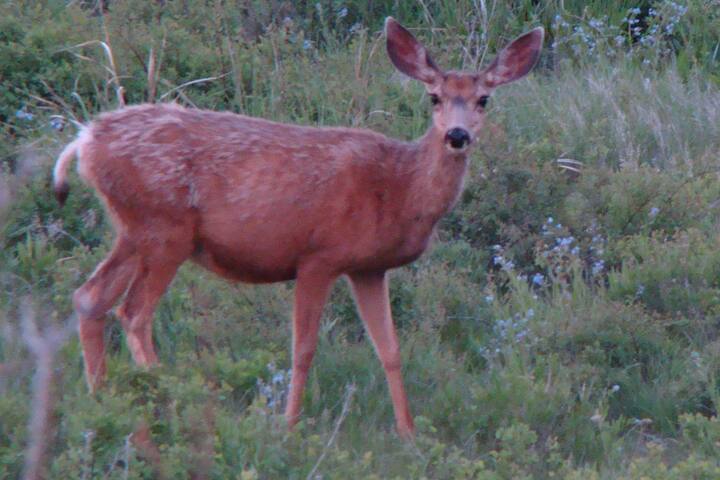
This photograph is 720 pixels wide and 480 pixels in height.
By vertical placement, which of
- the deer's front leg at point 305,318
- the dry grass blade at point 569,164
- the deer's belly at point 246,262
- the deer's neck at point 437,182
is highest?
the deer's neck at point 437,182

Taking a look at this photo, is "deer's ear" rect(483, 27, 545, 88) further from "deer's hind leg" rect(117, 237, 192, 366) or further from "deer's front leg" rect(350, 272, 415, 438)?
"deer's hind leg" rect(117, 237, 192, 366)

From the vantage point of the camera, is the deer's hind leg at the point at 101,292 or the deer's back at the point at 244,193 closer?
the deer's back at the point at 244,193

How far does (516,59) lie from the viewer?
6.70 metres

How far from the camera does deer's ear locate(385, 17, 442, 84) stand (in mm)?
6559

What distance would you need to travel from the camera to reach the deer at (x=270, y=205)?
6.02 meters

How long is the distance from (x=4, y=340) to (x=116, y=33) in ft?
12.7

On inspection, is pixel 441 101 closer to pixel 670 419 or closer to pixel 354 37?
pixel 670 419

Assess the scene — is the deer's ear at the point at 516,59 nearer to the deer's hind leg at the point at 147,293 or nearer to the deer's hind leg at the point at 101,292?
the deer's hind leg at the point at 147,293

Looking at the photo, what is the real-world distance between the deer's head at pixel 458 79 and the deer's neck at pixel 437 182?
3.9 inches

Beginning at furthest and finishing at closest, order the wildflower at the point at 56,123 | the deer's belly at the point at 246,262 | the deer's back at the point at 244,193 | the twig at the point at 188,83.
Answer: the twig at the point at 188,83 → the wildflower at the point at 56,123 → the deer's belly at the point at 246,262 → the deer's back at the point at 244,193

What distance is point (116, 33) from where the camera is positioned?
9.41 meters

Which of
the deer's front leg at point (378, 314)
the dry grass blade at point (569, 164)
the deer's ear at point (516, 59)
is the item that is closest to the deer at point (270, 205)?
the deer's front leg at point (378, 314)

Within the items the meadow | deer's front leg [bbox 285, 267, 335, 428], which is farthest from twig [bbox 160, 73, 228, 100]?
deer's front leg [bbox 285, 267, 335, 428]

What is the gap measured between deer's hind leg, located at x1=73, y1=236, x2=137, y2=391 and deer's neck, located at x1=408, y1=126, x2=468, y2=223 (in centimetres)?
137
